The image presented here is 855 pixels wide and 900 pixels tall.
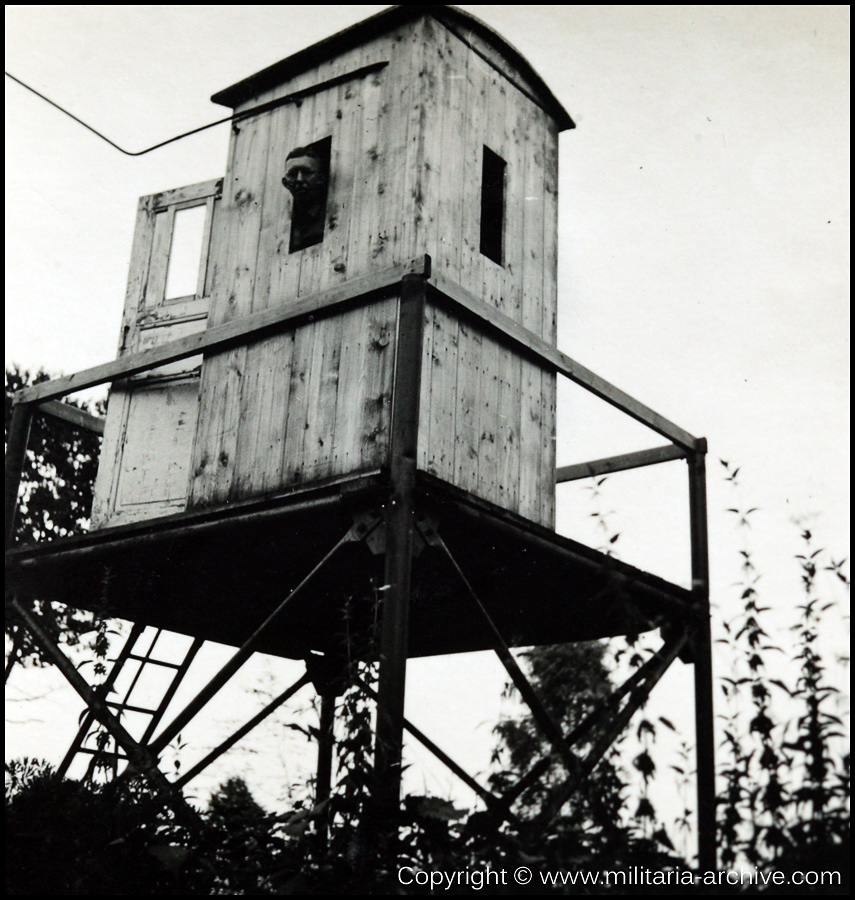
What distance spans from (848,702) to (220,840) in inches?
131

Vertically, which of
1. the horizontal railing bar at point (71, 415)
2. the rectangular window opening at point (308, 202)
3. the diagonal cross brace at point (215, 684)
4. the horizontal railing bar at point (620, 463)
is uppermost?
the rectangular window opening at point (308, 202)

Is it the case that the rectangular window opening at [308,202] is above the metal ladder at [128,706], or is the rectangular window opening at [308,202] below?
above

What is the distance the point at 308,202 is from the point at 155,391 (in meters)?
1.93

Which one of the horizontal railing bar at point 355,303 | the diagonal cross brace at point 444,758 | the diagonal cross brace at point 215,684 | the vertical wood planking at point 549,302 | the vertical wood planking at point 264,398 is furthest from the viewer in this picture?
the vertical wood planking at point 549,302

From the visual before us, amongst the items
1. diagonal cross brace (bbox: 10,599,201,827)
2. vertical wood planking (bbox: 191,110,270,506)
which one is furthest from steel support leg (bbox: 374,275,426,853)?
vertical wood planking (bbox: 191,110,270,506)

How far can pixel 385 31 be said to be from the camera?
8.93 metres

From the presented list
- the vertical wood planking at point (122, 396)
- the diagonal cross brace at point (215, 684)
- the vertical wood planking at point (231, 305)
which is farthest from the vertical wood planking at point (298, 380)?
the vertical wood planking at point (122, 396)

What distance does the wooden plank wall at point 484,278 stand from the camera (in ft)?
26.2

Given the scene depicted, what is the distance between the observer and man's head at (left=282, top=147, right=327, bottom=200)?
28.6 ft

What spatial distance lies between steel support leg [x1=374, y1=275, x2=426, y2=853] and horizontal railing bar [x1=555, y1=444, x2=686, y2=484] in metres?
2.43

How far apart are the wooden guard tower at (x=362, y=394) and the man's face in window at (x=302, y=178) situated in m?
0.04

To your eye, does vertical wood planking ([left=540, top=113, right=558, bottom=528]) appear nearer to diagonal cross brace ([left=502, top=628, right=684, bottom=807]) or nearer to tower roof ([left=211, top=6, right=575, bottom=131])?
tower roof ([left=211, top=6, right=575, bottom=131])

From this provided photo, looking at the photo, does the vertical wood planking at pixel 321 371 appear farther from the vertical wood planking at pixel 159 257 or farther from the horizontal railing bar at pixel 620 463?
the horizontal railing bar at pixel 620 463

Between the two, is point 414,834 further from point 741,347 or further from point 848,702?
point 741,347
